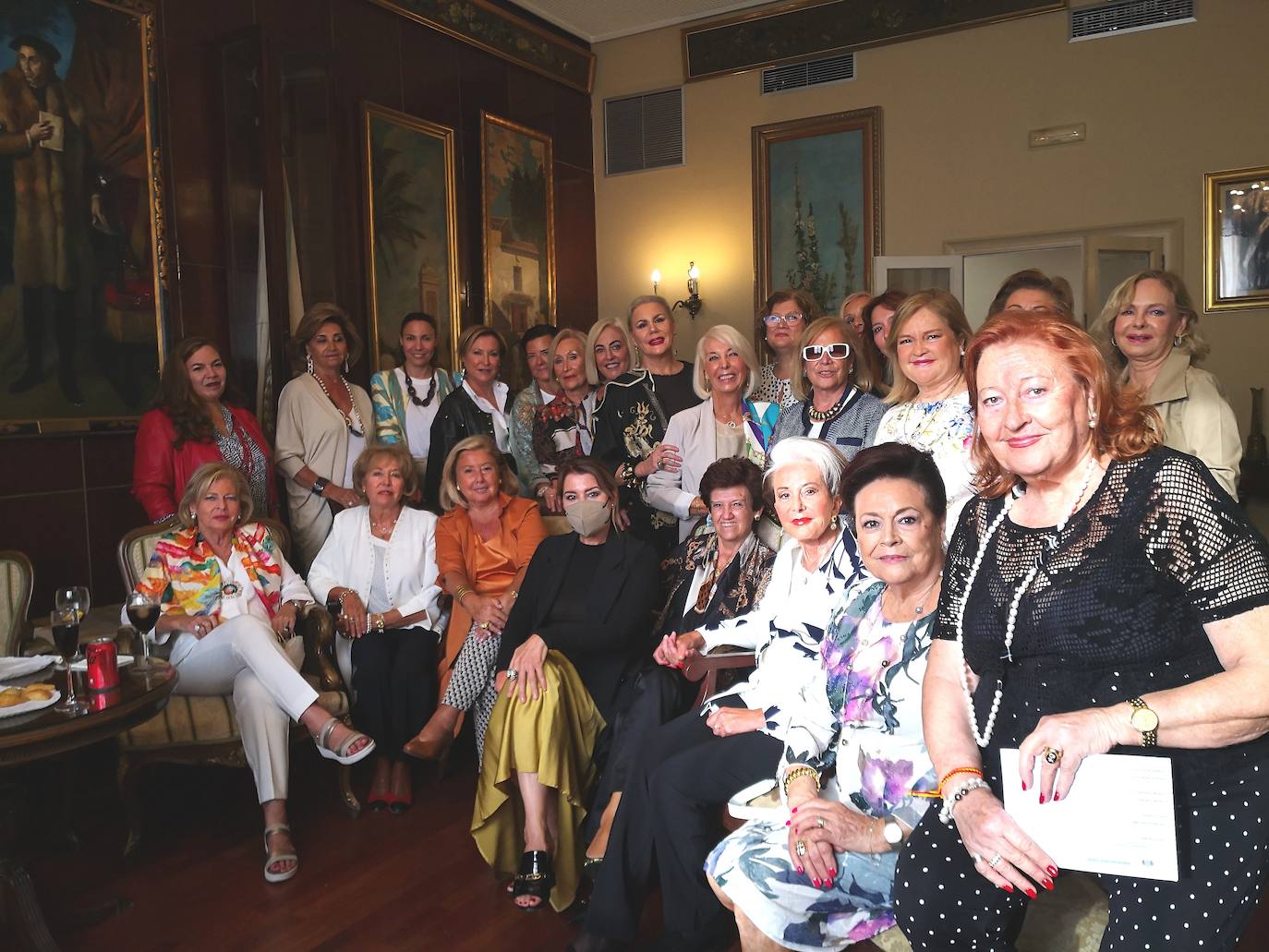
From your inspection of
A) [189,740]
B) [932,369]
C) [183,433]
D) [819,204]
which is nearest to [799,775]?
[932,369]

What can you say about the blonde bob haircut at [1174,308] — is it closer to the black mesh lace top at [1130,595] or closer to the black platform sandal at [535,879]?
the black mesh lace top at [1130,595]

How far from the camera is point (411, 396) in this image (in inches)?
203

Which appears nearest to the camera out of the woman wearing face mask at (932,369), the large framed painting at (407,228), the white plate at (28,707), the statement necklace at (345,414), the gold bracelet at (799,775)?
the gold bracelet at (799,775)

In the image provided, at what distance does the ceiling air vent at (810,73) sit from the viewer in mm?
7219

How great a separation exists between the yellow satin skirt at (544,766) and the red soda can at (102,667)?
107 centimetres

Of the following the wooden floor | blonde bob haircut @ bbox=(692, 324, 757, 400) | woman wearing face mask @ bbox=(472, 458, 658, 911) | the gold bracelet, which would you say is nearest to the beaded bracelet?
the gold bracelet

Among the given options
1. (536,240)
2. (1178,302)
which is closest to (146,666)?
(1178,302)

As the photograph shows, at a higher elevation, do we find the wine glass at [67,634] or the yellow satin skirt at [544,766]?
the wine glass at [67,634]

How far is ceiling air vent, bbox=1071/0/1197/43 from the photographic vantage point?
6.16 meters

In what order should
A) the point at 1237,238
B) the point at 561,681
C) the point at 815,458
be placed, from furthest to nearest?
the point at 1237,238, the point at 561,681, the point at 815,458

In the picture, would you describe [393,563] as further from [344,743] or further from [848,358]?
[848,358]

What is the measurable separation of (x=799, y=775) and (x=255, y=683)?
2.08 metres

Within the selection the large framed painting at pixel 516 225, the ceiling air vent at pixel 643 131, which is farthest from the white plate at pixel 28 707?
the ceiling air vent at pixel 643 131

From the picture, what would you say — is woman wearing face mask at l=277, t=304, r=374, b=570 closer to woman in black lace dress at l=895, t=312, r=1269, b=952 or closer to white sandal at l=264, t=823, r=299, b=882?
white sandal at l=264, t=823, r=299, b=882
